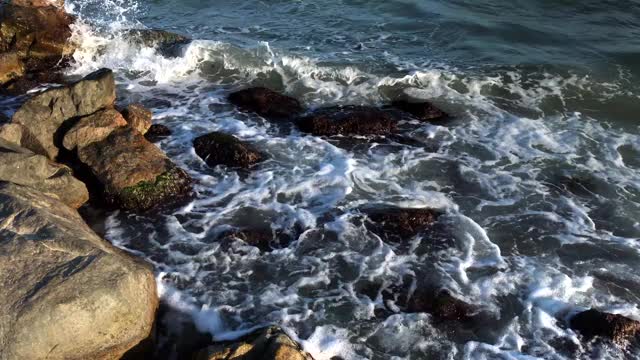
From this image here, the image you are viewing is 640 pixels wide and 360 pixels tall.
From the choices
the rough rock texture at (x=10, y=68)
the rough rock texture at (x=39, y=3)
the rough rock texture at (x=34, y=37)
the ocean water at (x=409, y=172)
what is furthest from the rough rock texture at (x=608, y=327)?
the rough rock texture at (x=39, y=3)

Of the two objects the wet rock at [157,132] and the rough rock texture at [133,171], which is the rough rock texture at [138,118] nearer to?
the wet rock at [157,132]

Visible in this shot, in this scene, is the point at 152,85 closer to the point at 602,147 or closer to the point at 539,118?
the point at 539,118

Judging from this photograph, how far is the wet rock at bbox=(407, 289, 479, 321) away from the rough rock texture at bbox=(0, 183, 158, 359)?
3.06m

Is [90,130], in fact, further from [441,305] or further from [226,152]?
[441,305]

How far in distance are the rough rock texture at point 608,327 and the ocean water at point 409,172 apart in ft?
0.53

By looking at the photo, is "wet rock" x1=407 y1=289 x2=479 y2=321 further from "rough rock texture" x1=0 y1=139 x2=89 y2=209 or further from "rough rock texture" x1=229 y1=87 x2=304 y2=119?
"rough rock texture" x1=229 y1=87 x2=304 y2=119

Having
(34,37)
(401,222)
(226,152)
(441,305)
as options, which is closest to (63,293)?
(441,305)

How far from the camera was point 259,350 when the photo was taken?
563 centimetres

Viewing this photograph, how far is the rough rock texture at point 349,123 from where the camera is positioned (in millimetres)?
10695

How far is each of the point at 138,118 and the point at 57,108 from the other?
4.32ft

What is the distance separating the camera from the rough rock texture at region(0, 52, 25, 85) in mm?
12594

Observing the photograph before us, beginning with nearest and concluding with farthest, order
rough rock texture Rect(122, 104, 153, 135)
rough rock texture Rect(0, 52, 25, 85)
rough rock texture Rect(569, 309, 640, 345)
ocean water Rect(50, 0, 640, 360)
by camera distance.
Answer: rough rock texture Rect(569, 309, 640, 345) → ocean water Rect(50, 0, 640, 360) → rough rock texture Rect(122, 104, 153, 135) → rough rock texture Rect(0, 52, 25, 85)

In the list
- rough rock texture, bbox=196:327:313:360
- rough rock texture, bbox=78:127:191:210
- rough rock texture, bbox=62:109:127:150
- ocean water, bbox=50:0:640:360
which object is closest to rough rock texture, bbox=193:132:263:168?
ocean water, bbox=50:0:640:360

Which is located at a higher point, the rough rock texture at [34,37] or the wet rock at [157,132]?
the rough rock texture at [34,37]
